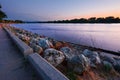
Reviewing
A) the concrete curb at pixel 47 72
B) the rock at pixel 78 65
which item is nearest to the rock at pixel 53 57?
the rock at pixel 78 65

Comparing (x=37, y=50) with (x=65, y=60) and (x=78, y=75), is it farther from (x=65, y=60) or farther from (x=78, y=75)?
(x=78, y=75)

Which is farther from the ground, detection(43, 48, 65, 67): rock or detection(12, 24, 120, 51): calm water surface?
detection(43, 48, 65, 67): rock

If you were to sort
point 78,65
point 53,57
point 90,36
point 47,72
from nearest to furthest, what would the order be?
1. point 47,72
2. point 78,65
3. point 53,57
4. point 90,36

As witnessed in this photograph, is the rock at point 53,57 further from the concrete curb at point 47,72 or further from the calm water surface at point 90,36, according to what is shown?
the calm water surface at point 90,36

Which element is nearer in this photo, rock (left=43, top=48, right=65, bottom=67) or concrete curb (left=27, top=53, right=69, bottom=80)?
concrete curb (left=27, top=53, right=69, bottom=80)

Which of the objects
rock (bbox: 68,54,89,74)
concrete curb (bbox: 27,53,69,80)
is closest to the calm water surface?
rock (bbox: 68,54,89,74)

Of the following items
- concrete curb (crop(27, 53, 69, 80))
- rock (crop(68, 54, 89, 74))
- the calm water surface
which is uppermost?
concrete curb (crop(27, 53, 69, 80))

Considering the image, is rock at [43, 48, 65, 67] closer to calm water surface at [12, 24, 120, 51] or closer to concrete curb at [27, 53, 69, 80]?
concrete curb at [27, 53, 69, 80]

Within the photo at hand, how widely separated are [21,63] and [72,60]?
1921mm

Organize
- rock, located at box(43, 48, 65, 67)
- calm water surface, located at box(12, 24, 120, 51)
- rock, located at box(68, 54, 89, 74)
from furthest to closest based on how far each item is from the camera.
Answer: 1. calm water surface, located at box(12, 24, 120, 51)
2. rock, located at box(43, 48, 65, 67)
3. rock, located at box(68, 54, 89, 74)

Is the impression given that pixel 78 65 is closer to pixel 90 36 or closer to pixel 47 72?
pixel 47 72

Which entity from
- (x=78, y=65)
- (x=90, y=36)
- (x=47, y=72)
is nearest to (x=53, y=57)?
(x=78, y=65)

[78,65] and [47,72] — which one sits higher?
[47,72]

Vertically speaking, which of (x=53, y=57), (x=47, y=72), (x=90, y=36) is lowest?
(x=90, y=36)
